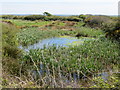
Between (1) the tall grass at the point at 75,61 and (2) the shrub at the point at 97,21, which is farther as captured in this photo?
(2) the shrub at the point at 97,21

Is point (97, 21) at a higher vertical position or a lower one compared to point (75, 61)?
higher

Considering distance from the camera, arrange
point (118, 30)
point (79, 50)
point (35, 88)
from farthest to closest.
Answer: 1. point (118, 30)
2. point (79, 50)
3. point (35, 88)

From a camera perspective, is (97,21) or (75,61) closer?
(75,61)

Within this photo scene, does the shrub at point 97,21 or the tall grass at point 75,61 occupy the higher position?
the shrub at point 97,21

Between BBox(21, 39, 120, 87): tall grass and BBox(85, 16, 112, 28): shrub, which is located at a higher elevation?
BBox(85, 16, 112, 28): shrub

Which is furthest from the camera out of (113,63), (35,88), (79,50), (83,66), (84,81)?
(79,50)

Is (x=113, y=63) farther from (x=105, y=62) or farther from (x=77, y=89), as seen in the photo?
(x=77, y=89)

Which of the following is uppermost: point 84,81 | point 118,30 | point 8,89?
point 118,30

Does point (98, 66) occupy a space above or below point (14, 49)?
below

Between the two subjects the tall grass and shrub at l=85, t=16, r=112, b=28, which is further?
shrub at l=85, t=16, r=112, b=28

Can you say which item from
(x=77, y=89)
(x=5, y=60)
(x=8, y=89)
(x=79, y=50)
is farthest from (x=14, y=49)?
(x=77, y=89)

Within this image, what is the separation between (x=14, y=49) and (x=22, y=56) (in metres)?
0.45

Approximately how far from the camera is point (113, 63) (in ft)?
23.8

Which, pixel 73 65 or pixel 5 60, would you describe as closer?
pixel 5 60
